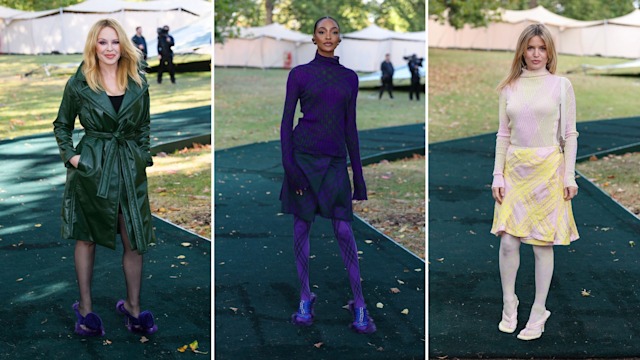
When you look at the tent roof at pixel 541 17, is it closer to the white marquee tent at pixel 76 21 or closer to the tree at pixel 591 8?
the tree at pixel 591 8

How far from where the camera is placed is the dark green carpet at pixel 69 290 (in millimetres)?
4148

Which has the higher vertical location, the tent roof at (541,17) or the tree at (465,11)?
the tree at (465,11)

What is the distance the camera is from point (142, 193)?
164 inches

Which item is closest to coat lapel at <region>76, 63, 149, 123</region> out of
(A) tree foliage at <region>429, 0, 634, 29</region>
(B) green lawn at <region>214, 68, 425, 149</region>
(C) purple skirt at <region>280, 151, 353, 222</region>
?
(C) purple skirt at <region>280, 151, 353, 222</region>

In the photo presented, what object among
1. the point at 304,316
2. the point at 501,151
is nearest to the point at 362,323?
the point at 304,316

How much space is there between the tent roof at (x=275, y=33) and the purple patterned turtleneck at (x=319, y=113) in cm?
1417

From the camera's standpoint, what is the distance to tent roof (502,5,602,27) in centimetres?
1210

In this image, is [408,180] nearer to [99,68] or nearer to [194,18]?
[194,18]

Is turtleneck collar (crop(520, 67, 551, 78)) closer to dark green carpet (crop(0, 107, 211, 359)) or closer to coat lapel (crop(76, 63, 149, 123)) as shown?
coat lapel (crop(76, 63, 149, 123))

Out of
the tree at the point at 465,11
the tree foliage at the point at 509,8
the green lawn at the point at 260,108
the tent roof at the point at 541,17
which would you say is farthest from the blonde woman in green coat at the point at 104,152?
the tree at the point at 465,11

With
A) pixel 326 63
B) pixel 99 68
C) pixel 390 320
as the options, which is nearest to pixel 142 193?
pixel 99 68

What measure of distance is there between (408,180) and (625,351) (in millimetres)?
4932

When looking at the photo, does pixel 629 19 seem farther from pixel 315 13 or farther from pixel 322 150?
pixel 322 150

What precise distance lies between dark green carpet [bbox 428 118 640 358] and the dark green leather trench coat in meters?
1.56
